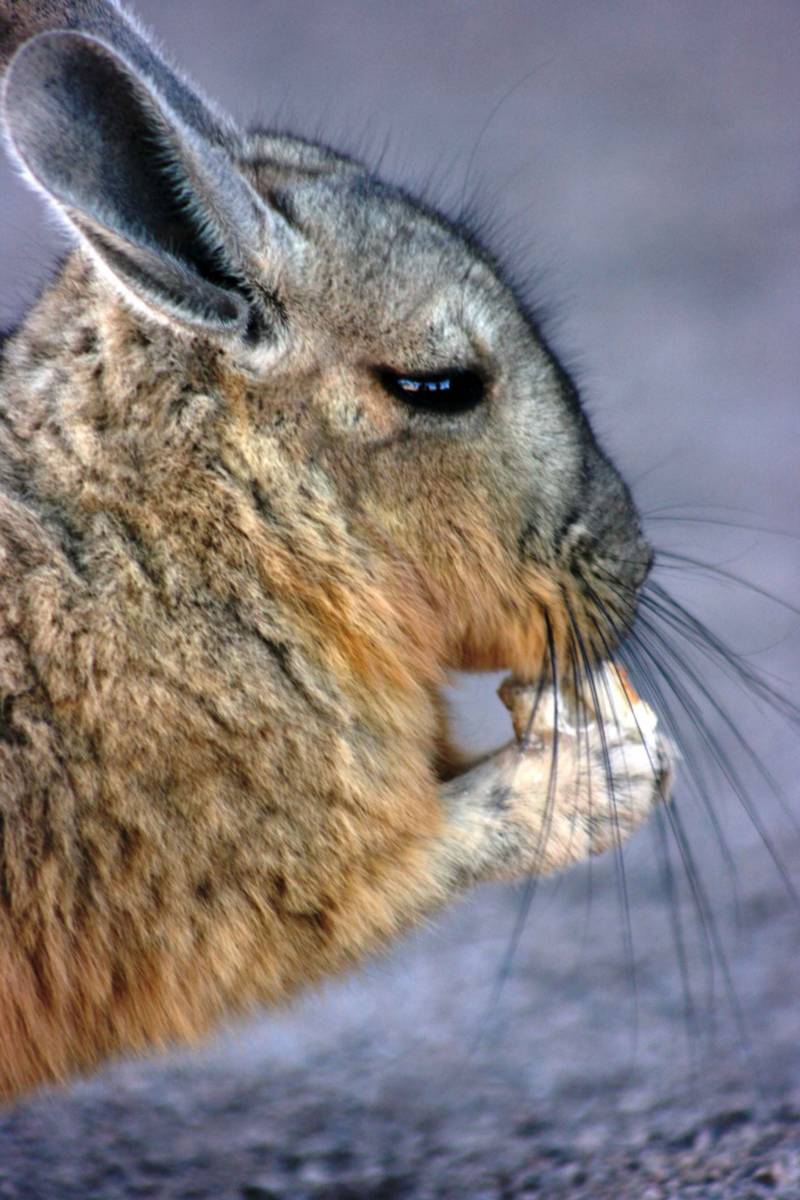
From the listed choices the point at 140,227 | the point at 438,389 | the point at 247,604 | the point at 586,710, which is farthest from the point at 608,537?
the point at 140,227

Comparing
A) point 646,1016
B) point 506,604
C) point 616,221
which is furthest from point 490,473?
point 616,221

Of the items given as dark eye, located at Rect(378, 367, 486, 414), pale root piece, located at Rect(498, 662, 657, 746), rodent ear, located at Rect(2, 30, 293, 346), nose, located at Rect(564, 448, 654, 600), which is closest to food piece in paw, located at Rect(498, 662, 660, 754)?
pale root piece, located at Rect(498, 662, 657, 746)

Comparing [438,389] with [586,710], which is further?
[586,710]

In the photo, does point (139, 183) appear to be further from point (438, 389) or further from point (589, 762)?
point (589, 762)

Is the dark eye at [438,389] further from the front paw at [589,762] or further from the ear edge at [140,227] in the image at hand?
the front paw at [589,762]

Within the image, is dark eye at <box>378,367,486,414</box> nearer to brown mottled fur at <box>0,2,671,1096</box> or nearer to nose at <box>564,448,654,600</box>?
brown mottled fur at <box>0,2,671,1096</box>

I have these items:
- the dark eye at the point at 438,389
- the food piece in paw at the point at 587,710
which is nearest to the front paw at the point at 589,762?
the food piece in paw at the point at 587,710

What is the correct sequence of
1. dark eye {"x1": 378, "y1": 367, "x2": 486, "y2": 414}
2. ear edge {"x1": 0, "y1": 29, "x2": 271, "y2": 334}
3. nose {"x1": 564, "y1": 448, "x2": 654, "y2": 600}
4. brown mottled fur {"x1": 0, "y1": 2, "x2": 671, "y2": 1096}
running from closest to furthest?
ear edge {"x1": 0, "y1": 29, "x2": 271, "y2": 334}
brown mottled fur {"x1": 0, "y1": 2, "x2": 671, "y2": 1096}
dark eye {"x1": 378, "y1": 367, "x2": 486, "y2": 414}
nose {"x1": 564, "y1": 448, "x2": 654, "y2": 600}
